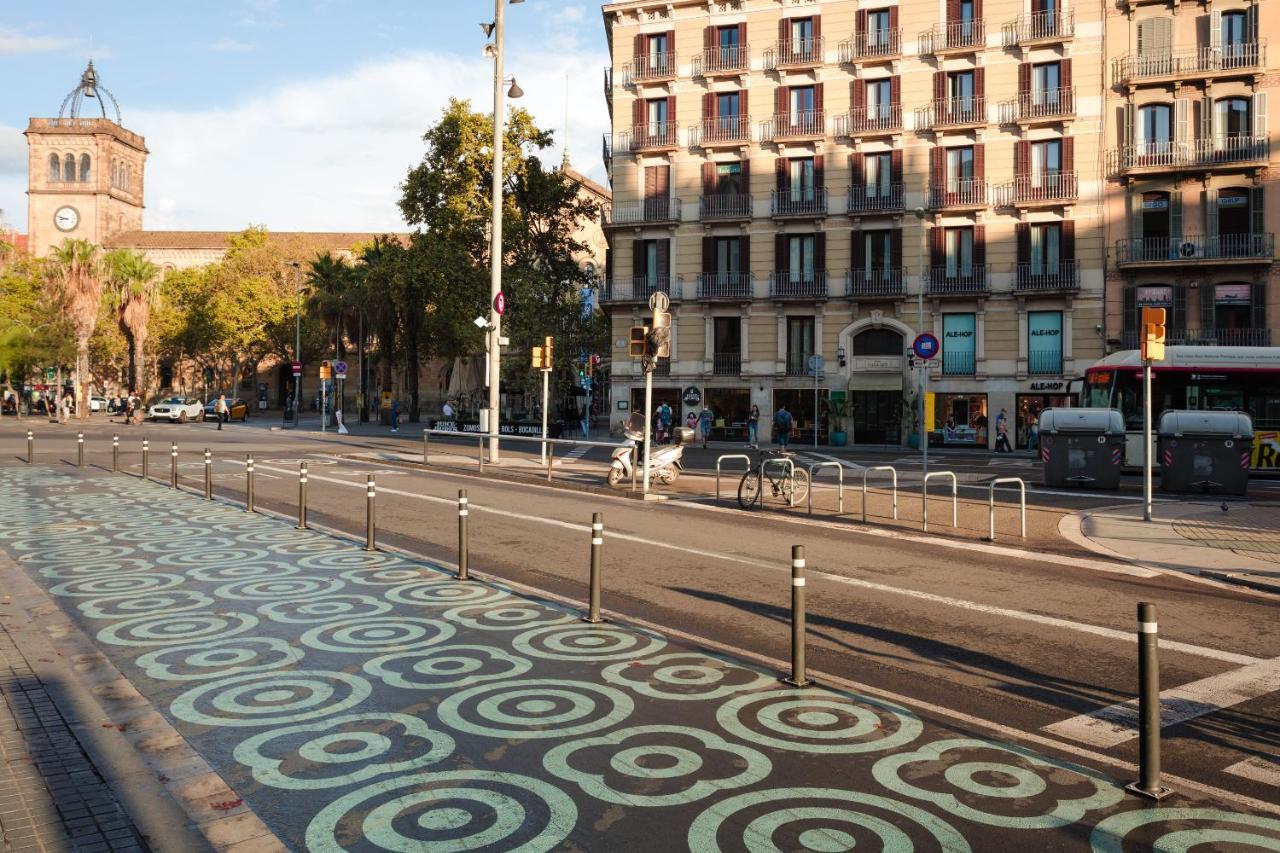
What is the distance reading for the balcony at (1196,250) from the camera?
34156 millimetres

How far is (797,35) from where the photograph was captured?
129ft

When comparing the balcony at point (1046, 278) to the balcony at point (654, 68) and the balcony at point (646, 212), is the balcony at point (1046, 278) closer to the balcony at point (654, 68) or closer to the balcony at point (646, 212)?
the balcony at point (646, 212)

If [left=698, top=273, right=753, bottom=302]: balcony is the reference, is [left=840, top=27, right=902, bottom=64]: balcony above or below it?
above

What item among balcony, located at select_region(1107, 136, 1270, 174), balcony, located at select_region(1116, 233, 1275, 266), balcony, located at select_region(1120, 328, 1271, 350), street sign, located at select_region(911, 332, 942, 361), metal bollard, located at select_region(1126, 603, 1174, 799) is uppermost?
balcony, located at select_region(1107, 136, 1270, 174)

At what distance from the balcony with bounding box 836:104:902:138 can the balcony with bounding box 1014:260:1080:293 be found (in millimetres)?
7810

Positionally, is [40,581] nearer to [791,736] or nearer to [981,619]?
[791,736]

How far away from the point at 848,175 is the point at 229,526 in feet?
106

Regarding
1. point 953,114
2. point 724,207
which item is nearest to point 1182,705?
point 724,207

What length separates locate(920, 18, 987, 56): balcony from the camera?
1464 inches

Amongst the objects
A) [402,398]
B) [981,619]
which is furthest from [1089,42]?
[402,398]

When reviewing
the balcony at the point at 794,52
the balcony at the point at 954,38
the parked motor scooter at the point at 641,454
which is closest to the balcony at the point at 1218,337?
the balcony at the point at 954,38

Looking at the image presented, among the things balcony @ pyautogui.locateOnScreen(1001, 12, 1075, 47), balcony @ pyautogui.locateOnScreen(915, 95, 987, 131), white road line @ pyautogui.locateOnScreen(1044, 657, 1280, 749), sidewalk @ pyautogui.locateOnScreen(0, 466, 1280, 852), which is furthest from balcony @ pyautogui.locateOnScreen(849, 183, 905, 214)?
white road line @ pyautogui.locateOnScreen(1044, 657, 1280, 749)

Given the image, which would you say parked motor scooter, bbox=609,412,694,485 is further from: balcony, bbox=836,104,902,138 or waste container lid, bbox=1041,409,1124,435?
balcony, bbox=836,104,902,138

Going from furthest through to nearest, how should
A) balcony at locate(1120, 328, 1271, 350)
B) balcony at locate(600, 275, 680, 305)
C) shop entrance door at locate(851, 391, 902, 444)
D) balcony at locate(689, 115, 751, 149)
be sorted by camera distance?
balcony at locate(600, 275, 680, 305) → balcony at locate(689, 115, 751, 149) → shop entrance door at locate(851, 391, 902, 444) → balcony at locate(1120, 328, 1271, 350)
